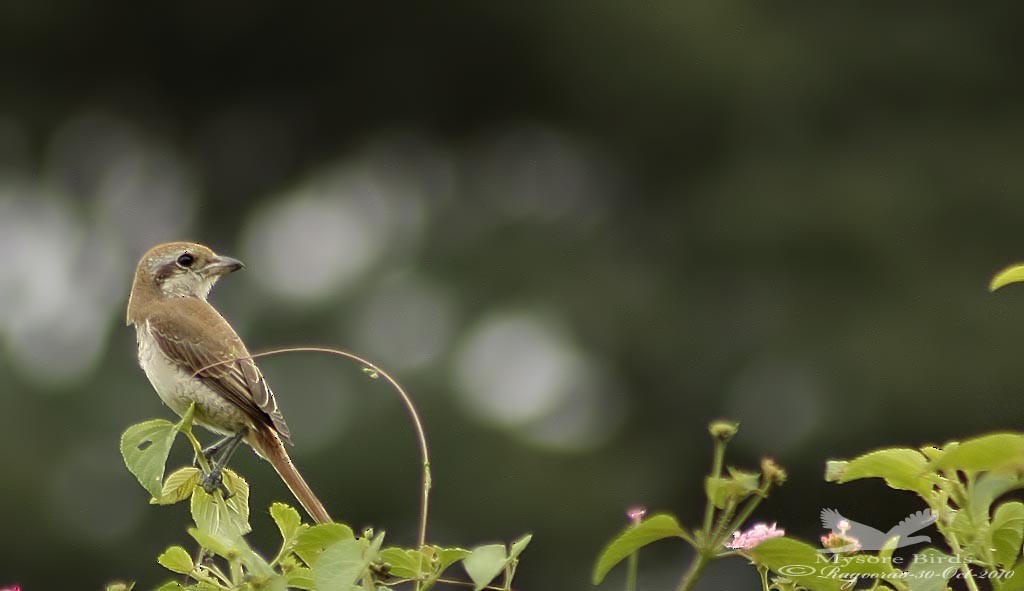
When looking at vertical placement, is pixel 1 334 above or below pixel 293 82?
below

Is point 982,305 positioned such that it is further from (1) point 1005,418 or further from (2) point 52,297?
(2) point 52,297

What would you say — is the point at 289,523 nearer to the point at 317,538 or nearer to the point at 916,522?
the point at 317,538

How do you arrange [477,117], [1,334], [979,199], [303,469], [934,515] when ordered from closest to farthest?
1. [934,515]
2. [303,469]
3. [1,334]
4. [979,199]
5. [477,117]

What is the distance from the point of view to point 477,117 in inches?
879

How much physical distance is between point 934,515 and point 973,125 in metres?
19.4

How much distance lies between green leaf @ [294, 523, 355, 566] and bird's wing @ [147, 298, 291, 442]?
1.31 meters

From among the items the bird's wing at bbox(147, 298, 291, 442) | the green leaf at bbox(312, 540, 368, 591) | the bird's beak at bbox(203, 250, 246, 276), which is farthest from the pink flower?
the bird's beak at bbox(203, 250, 246, 276)

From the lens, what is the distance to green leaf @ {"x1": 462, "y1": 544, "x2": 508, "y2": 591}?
2.29 m

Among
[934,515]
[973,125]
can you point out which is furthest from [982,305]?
[934,515]

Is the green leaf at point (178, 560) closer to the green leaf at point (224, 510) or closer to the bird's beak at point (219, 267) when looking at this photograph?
the green leaf at point (224, 510)

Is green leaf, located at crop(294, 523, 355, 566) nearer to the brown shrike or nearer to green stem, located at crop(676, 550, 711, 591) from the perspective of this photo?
green stem, located at crop(676, 550, 711, 591)

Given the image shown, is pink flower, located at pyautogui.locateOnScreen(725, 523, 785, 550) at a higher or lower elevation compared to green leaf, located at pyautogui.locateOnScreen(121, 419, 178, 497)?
higher

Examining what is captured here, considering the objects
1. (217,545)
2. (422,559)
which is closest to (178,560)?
(217,545)

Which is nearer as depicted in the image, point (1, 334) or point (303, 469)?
point (303, 469)
